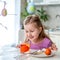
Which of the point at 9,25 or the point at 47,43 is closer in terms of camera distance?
the point at 47,43

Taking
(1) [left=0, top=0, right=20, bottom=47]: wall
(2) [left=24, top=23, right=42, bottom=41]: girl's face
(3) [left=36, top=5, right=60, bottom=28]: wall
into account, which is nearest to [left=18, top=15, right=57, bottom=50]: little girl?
(2) [left=24, top=23, right=42, bottom=41]: girl's face

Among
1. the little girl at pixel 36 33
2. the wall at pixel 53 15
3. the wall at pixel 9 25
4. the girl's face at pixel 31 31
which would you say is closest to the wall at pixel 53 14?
the wall at pixel 53 15

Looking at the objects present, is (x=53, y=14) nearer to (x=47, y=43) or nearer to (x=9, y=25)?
(x=9, y=25)

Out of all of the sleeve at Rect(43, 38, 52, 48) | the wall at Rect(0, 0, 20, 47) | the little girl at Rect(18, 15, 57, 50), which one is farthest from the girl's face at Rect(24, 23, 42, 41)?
the wall at Rect(0, 0, 20, 47)

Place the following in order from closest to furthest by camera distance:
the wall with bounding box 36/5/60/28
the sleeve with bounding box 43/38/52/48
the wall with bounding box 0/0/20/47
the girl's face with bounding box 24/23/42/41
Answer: the girl's face with bounding box 24/23/42/41
the sleeve with bounding box 43/38/52/48
the wall with bounding box 0/0/20/47
the wall with bounding box 36/5/60/28

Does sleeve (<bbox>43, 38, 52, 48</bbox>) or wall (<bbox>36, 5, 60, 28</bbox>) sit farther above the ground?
wall (<bbox>36, 5, 60, 28</bbox>)

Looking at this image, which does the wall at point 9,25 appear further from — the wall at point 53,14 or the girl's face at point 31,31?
the girl's face at point 31,31

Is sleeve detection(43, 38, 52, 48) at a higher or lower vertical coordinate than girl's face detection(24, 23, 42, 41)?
lower

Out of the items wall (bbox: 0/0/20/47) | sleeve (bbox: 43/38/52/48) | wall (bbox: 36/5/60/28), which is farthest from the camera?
wall (bbox: 36/5/60/28)

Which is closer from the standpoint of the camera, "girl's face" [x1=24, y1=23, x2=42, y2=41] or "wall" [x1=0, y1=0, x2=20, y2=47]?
"girl's face" [x1=24, y1=23, x2=42, y2=41]

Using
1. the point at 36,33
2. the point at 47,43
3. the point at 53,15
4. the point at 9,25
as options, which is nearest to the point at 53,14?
the point at 53,15

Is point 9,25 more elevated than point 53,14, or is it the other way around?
point 53,14

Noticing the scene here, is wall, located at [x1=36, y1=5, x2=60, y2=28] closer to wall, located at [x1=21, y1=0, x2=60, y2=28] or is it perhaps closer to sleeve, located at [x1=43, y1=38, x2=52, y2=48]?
wall, located at [x1=21, y1=0, x2=60, y2=28]

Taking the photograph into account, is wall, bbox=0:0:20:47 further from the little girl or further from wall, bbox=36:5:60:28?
the little girl
